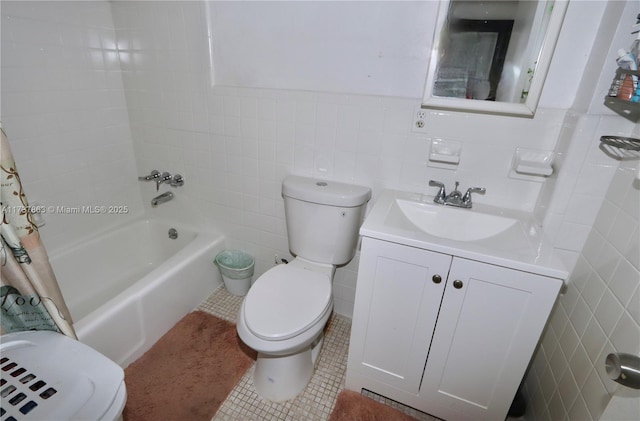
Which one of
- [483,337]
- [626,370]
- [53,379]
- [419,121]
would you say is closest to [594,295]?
[483,337]

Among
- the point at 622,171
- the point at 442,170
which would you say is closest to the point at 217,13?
the point at 442,170

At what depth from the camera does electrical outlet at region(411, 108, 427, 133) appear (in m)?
1.27

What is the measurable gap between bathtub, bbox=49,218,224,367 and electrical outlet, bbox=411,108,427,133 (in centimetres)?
130

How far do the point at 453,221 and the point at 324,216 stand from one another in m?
0.55

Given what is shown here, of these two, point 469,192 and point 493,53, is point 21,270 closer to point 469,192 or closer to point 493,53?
point 469,192

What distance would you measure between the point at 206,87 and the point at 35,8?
781 mm

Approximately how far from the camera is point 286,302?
1231 millimetres

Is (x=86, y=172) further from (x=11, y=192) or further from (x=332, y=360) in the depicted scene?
(x=332, y=360)

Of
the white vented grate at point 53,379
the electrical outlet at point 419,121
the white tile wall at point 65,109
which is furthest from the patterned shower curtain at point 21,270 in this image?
the electrical outlet at point 419,121

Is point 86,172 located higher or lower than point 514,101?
lower

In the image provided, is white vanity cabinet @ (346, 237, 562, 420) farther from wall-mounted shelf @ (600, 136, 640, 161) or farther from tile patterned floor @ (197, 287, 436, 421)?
wall-mounted shelf @ (600, 136, 640, 161)

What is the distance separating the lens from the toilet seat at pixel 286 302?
44.0 inches

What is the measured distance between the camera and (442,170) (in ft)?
4.33

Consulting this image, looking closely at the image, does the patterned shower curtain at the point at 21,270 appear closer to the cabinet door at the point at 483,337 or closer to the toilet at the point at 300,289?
the toilet at the point at 300,289
